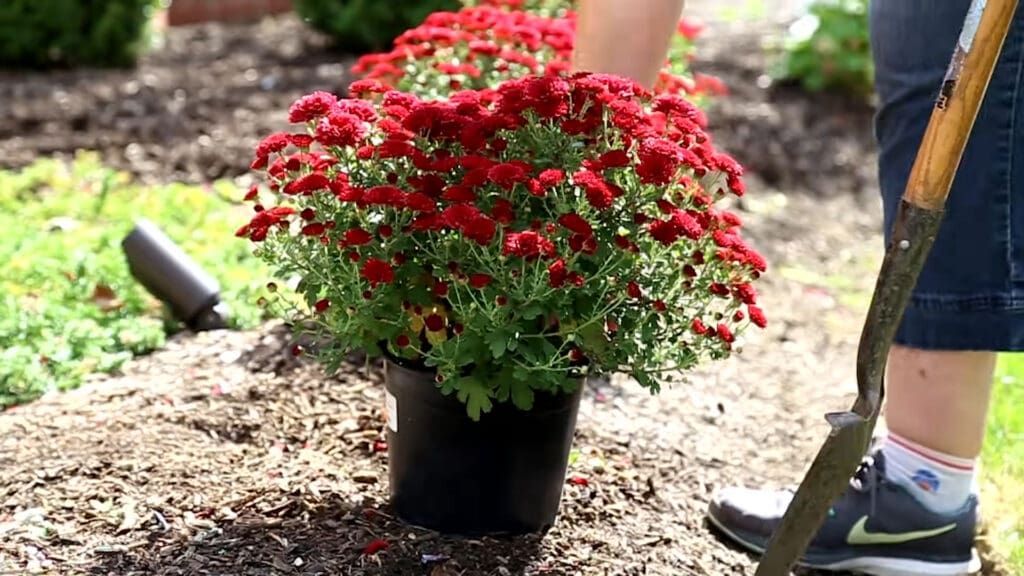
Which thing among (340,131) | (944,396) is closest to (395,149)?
(340,131)

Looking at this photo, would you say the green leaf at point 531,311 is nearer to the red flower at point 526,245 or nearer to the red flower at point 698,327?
the red flower at point 526,245

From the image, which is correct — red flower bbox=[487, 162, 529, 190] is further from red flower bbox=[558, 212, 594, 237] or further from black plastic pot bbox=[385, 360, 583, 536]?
black plastic pot bbox=[385, 360, 583, 536]

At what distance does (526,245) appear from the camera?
195 cm

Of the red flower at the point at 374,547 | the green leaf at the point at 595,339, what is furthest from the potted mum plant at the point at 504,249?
the red flower at the point at 374,547

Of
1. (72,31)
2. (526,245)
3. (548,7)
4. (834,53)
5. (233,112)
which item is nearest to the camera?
(526,245)

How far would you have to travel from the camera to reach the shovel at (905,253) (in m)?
2.05

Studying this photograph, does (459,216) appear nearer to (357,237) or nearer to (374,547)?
(357,237)

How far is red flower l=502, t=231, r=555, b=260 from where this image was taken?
1.95m

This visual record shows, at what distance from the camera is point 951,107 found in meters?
2.06

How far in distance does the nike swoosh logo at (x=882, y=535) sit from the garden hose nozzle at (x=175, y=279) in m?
1.75

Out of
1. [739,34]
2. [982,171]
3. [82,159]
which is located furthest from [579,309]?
[739,34]

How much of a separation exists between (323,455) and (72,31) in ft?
15.1

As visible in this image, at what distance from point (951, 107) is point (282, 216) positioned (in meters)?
1.10

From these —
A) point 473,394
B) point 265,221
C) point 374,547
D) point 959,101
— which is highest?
point 959,101
